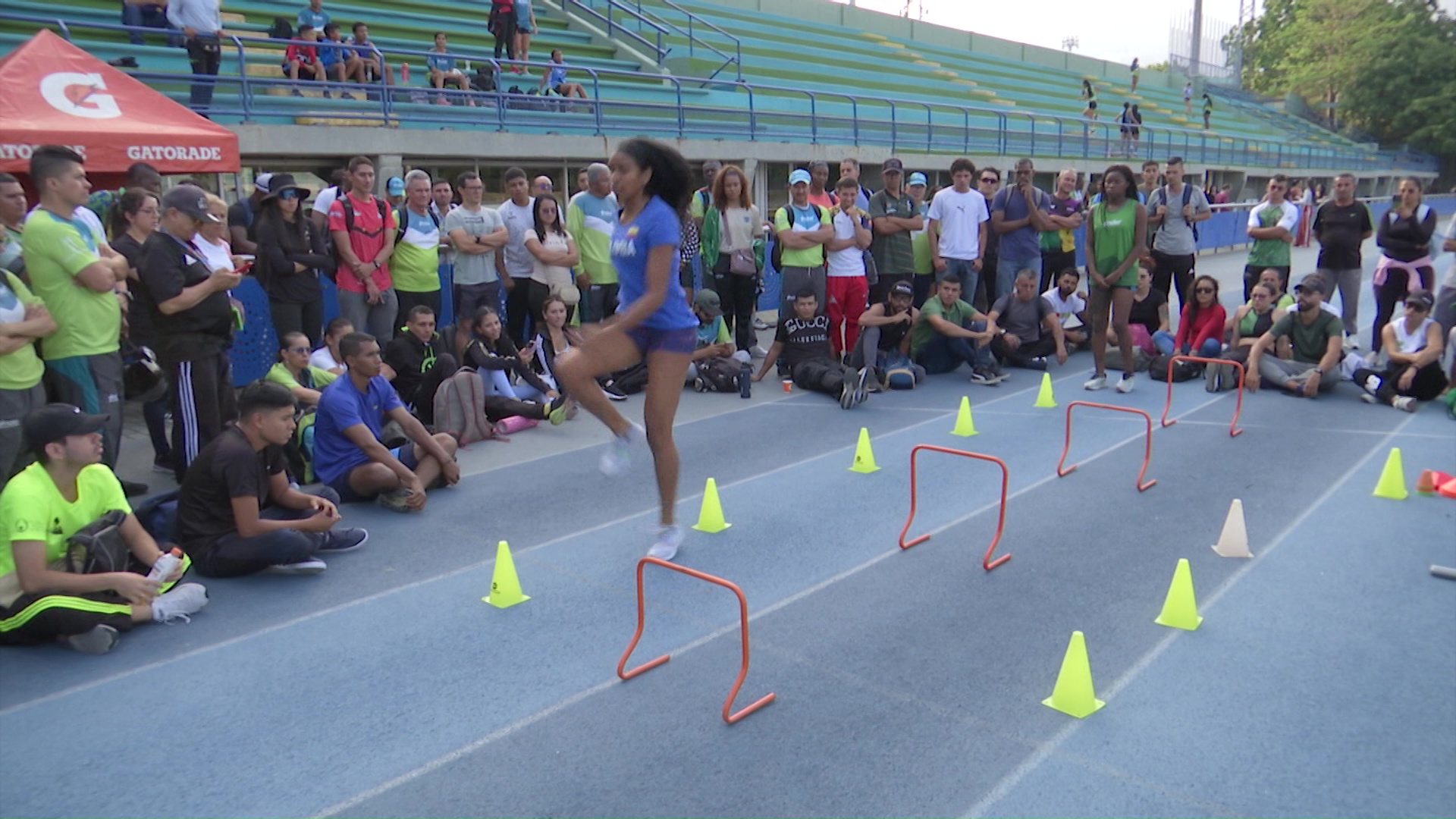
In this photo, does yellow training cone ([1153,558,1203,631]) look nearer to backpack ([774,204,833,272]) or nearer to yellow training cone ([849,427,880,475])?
yellow training cone ([849,427,880,475])

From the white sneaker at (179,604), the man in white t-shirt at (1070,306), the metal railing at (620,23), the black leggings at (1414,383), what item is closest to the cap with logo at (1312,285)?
the black leggings at (1414,383)

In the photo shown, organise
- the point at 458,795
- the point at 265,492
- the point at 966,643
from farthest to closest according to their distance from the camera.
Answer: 1. the point at 265,492
2. the point at 966,643
3. the point at 458,795

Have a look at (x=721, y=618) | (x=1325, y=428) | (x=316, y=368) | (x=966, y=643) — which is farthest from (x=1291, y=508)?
(x=316, y=368)

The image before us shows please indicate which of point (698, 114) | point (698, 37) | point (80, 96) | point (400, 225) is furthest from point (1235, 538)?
point (698, 37)

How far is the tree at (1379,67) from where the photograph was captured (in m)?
56.4

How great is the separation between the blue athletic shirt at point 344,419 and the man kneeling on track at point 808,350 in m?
4.67

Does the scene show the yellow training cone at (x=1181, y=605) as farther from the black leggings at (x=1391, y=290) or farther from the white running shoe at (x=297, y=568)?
the black leggings at (x=1391, y=290)

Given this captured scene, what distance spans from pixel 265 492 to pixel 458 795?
9.23 feet

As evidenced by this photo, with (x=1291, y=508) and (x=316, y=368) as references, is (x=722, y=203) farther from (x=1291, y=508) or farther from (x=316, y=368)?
(x=1291, y=508)

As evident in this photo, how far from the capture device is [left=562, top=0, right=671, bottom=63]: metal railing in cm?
2181

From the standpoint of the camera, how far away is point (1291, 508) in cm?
649

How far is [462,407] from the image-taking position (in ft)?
27.6

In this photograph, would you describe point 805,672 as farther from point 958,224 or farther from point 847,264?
point 958,224

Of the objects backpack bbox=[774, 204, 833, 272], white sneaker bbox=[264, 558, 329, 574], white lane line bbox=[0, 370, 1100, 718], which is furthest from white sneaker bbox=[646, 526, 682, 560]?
backpack bbox=[774, 204, 833, 272]
